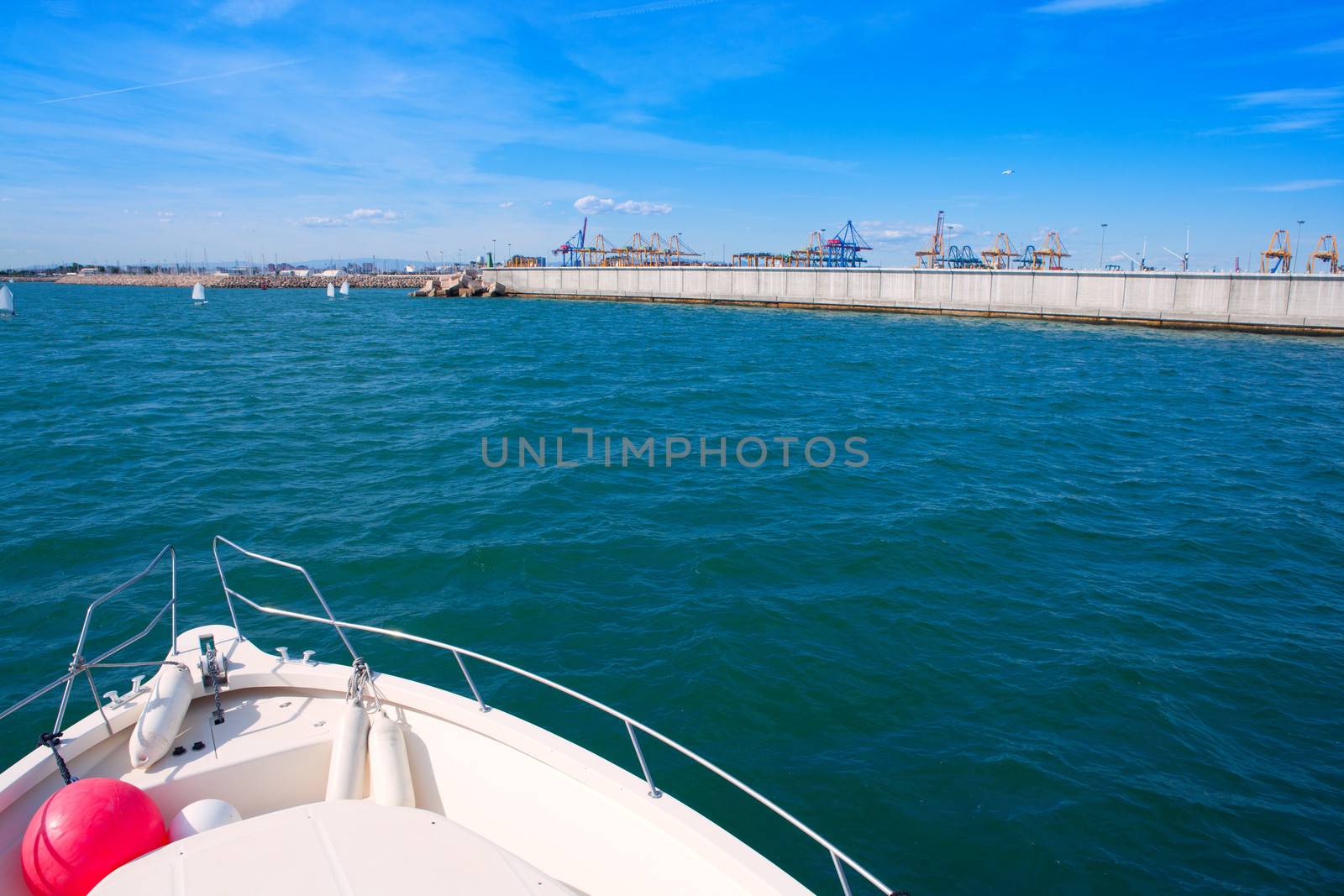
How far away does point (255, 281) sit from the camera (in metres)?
159

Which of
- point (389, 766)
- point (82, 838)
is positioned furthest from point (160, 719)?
point (389, 766)

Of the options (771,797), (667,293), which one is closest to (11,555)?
(771,797)

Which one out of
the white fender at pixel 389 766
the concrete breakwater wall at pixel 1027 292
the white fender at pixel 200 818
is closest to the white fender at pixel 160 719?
the white fender at pixel 200 818

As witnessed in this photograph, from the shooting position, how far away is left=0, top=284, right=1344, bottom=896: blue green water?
23.0ft

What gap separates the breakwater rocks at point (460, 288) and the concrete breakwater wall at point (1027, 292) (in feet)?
60.5

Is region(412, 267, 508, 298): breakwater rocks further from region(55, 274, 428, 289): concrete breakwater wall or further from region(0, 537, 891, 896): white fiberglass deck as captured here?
region(0, 537, 891, 896): white fiberglass deck

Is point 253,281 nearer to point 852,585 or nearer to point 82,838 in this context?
point 852,585

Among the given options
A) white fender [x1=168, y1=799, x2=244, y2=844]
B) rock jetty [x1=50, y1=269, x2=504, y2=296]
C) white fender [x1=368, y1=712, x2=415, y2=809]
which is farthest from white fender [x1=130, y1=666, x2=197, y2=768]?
rock jetty [x1=50, y1=269, x2=504, y2=296]

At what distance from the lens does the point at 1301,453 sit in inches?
819

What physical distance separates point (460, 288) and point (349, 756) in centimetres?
11356

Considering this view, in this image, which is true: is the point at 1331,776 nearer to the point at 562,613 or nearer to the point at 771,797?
the point at 771,797

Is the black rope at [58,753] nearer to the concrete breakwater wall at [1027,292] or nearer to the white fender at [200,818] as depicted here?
the white fender at [200,818]

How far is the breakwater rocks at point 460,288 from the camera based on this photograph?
110438mm

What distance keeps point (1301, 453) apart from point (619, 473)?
19268 mm
